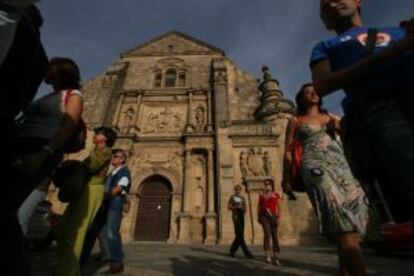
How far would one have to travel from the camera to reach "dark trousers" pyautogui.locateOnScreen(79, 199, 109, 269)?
3.90 metres

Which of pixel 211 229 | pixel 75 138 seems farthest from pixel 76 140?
pixel 211 229

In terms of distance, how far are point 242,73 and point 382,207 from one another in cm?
1794

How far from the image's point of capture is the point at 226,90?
1672cm

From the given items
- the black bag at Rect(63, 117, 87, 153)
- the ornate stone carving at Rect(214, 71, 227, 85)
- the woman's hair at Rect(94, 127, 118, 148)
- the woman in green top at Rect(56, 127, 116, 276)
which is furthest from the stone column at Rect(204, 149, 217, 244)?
the black bag at Rect(63, 117, 87, 153)

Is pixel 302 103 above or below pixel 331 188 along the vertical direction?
above

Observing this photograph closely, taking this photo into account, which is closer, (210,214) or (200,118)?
(210,214)

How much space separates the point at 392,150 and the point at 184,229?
1218cm

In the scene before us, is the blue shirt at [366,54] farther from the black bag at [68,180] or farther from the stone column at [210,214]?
the stone column at [210,214]

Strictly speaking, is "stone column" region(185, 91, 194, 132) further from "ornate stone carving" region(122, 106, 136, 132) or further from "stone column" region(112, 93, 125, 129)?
Result: "stone column" region(112, 93, 125, 129)

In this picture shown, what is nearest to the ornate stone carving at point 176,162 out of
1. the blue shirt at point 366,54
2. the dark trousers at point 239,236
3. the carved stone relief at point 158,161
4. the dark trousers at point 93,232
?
the carved stone relief at point 158,161

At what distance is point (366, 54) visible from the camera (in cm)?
149

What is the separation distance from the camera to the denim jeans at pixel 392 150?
1253 mm

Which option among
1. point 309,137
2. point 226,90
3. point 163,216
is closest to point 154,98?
point 226,90

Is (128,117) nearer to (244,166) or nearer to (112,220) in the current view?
(244,166)
